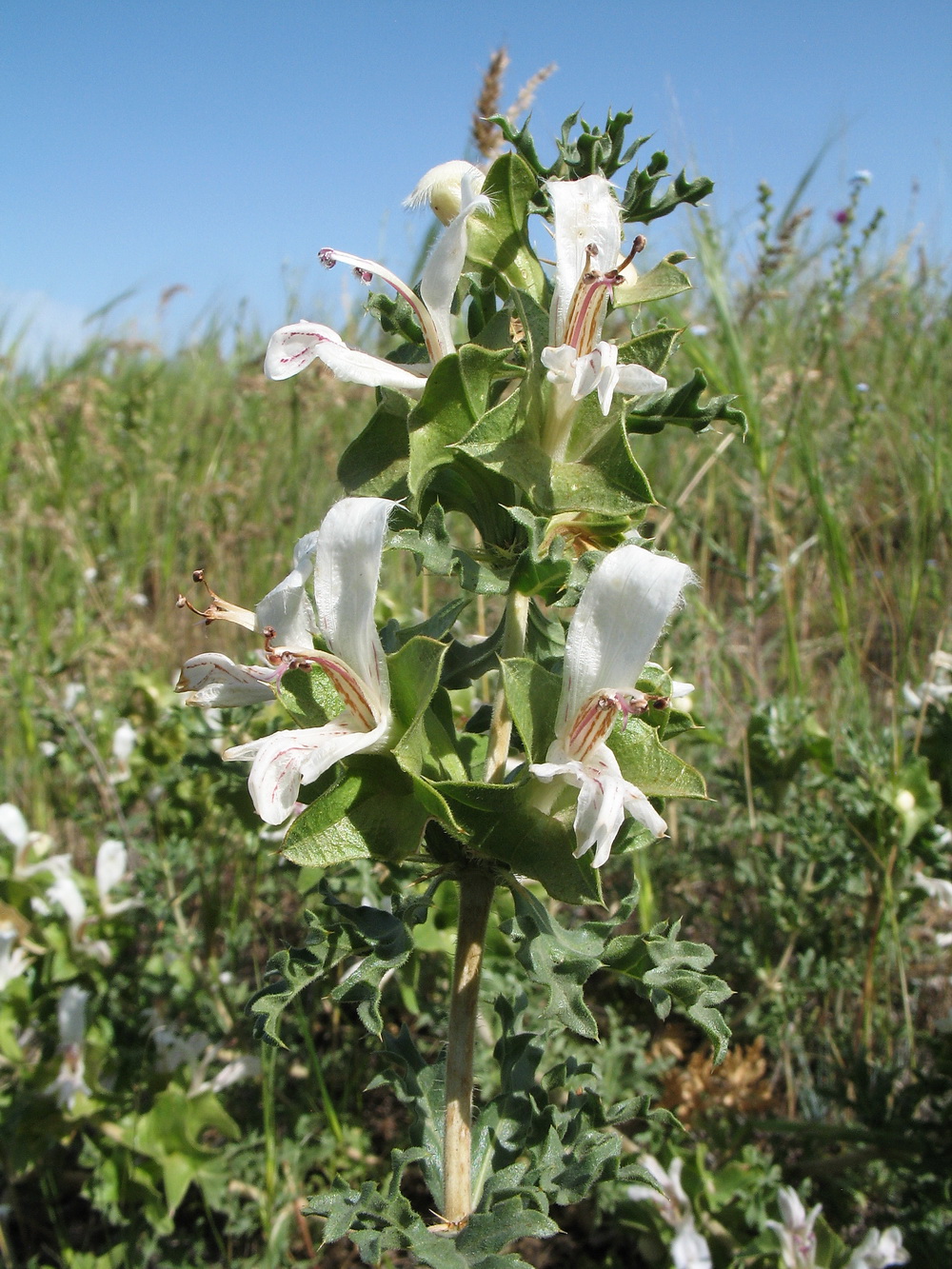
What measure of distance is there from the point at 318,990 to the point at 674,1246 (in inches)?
39.3

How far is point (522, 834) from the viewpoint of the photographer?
0.95 m

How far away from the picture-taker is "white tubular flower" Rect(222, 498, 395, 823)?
892mm

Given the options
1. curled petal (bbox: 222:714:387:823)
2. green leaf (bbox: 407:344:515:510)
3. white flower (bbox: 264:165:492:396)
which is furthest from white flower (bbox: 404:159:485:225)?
curled petal (bbox: 222:714:387:823)

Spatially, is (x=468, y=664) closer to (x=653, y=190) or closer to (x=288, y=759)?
(x=288, y=759)

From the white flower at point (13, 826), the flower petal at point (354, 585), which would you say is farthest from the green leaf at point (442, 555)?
the white flower at point (13, 826)

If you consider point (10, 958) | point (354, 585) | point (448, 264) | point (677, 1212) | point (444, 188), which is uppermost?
point (444, 188)

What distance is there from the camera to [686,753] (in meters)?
2.85

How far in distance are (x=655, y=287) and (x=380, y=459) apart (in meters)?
0.38

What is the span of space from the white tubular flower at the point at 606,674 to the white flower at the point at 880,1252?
1.27 metres

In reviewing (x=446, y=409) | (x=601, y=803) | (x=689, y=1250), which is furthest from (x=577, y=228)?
(x=689, y=1250)

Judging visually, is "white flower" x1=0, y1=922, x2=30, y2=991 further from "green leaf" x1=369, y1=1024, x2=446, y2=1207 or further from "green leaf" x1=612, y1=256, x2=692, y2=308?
"green leaf" x1=612, y1=256, x2=692, y2=308

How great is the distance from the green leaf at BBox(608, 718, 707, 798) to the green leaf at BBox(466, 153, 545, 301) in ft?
1.64

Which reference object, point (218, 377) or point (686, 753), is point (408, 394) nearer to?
point (686, 753)

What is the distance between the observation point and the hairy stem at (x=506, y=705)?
1056mm
